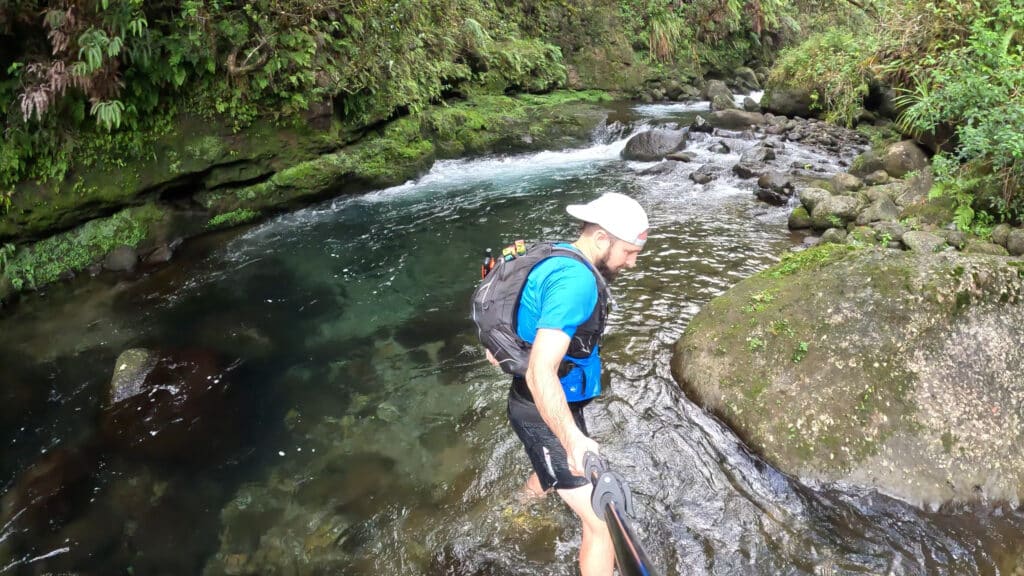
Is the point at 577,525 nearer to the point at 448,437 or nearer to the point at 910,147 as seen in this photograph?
the point at 448,437

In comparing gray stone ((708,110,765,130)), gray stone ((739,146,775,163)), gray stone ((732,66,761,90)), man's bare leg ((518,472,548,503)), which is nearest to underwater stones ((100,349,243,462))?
man's bare leg ((518,472,548,503))

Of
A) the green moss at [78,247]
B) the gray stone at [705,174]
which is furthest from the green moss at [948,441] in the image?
the green moss at [78,247]

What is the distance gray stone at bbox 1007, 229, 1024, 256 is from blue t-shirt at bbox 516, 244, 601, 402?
22.4ft

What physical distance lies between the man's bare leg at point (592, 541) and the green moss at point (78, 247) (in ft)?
29.7

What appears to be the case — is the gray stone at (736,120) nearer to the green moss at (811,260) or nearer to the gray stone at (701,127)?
the gray stone at (701,127)

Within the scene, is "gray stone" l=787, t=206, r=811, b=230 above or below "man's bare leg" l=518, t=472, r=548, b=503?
above

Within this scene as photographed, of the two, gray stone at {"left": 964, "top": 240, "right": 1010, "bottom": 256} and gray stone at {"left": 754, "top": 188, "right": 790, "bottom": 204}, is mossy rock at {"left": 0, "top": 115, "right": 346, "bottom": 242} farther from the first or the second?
gray stone at {"left": 964, "top": 240, "right": 1010, "bottom": 256}

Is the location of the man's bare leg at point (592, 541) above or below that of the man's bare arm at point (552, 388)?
below

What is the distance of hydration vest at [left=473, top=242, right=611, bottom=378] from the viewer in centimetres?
268

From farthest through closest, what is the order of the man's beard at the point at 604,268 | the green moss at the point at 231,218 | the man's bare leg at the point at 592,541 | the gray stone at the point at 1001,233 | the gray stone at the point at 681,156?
the gray stone at the point at 681,156 < the green moss at the point at 231,218 < the gray stone at the point at 1001,233 < the man's bare leg at the point at 592,541 < the man's beard at the point at 604,268

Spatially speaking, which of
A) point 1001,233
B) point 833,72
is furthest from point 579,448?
point 833,72

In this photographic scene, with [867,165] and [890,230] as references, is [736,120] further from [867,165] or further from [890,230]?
[890,230]

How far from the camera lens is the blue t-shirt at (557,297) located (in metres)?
2.38

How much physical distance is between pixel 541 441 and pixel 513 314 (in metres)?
0.92
